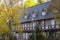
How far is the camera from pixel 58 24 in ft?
143

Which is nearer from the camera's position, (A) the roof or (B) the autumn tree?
(A) the roof

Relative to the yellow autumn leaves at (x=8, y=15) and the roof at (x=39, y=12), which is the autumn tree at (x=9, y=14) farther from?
the roof at (x=39, y=12)

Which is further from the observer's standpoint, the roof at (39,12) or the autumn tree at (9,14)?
the autumn tree at (9,14)

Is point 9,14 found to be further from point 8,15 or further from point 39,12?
point 39,12

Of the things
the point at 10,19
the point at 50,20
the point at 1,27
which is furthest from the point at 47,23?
the point at 1,27

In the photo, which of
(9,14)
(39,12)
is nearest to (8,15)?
(9,14)

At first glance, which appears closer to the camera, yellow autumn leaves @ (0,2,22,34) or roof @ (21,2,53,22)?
roof @ (21,2,53,22)

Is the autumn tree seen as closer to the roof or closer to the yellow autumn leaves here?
the yellow autumn leaves

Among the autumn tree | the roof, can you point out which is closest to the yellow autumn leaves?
the autumn tree

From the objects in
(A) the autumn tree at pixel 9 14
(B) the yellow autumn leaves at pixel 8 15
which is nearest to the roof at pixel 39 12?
(A) the autumn tree at pixel 9 14

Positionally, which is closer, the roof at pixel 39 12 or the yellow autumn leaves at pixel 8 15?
the roof at pixel 39 12

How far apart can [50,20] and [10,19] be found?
7945 mm

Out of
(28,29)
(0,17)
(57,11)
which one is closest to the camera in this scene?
(57,11)

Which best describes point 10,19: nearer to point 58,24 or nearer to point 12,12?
point 12,12
